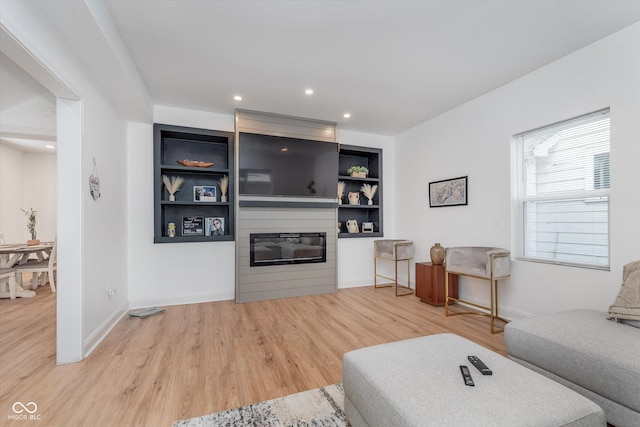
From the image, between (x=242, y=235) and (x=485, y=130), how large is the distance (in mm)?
3371

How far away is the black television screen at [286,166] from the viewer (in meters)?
3.83

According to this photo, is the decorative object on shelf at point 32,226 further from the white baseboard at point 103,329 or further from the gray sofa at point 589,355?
the gray sofa at point 589,355

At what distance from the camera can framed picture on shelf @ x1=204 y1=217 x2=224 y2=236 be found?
4.00 m

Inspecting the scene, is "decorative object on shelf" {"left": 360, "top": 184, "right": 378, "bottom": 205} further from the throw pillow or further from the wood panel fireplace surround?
the throw pillow

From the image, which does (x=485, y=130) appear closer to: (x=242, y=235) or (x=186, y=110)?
(x=242, y=235)

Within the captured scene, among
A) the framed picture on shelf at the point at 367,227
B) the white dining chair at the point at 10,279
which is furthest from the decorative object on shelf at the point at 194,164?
the white dining chair at the point at 10,279

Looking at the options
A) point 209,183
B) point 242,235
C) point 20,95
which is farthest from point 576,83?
point 20,95

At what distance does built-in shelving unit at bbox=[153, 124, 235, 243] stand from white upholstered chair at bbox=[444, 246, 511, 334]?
2.94 meters

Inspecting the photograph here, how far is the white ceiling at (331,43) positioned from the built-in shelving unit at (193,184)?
0.66 m

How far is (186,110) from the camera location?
12.6 feet

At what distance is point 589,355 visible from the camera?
1.49 meters

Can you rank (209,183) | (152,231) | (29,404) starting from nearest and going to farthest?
(29,404), (152,231), (209,183)

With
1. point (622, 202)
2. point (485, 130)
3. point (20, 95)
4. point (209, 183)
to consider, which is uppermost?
point (20, 95)

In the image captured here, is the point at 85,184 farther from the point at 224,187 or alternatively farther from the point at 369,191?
the point at 369,191
